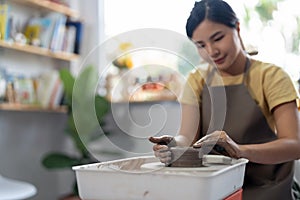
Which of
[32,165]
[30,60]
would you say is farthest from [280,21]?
[32,165]

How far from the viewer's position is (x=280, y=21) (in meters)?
2.14

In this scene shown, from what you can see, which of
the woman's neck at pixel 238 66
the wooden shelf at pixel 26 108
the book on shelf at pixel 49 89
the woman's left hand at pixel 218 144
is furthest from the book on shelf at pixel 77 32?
the woman's left hand at pixel 218 144

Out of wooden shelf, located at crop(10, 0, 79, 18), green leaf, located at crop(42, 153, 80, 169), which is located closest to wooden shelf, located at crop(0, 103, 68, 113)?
green leaf, located at crop(42, 153, 80, 169)

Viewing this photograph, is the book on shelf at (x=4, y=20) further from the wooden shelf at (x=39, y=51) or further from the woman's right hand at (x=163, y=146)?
the woman's right hand at (x=163, y=146)

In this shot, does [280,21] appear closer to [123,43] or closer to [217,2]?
[217,2]

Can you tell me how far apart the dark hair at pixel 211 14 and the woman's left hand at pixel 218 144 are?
14.0 inches

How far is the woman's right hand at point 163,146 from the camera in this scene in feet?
Answer: 2.43

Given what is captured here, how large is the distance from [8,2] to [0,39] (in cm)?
33

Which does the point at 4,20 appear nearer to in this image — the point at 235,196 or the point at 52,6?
the point at 52,6

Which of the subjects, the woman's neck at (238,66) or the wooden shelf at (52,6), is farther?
the wooden shelf at (52,6)

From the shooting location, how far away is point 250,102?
1.27 metres

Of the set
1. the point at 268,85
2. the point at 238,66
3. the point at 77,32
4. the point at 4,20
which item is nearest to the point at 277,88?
the point at 268,85

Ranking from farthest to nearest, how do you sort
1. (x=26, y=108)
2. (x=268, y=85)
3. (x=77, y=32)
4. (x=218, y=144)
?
(x=77, y=32)
(x=26, y=108)
(x=268, y=85)
(x=218, y=144)

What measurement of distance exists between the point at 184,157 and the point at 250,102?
1.94 feet
